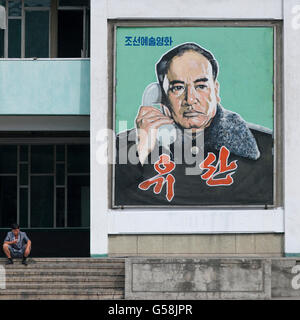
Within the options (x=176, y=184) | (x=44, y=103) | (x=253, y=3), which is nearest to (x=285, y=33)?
(x=253, y=3)

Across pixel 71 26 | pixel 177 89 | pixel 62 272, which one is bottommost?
pixel 62 272

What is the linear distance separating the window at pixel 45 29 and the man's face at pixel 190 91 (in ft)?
11.7

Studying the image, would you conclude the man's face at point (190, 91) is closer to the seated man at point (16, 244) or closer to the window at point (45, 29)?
the window at point (45, 29)

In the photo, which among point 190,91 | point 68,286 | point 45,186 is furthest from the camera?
point 45,186

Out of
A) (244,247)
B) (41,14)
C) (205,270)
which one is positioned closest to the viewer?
(205,270)

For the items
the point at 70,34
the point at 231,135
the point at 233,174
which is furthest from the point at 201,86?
the point at 70,34

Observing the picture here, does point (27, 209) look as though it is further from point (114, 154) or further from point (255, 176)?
point (255, 176)

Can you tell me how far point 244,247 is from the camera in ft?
73.9

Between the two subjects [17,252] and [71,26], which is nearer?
[17,252]

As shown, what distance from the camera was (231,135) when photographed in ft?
74.5

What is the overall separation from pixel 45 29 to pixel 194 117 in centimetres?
566

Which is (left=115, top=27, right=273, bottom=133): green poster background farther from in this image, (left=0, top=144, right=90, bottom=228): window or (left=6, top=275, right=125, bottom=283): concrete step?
(left=0, top=144, right=90, bottom=228): window

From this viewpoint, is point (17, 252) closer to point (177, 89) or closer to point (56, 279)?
point (56, 279)

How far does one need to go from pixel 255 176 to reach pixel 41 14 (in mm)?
8166
